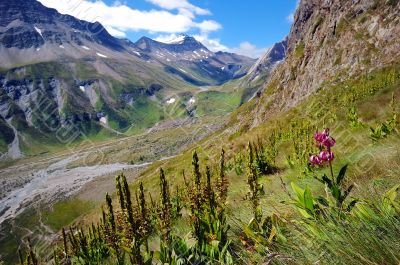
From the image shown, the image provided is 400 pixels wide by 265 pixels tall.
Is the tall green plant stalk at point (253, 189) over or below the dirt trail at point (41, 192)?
over

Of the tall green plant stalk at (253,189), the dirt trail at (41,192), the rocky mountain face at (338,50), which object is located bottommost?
the dirt trail at (41,192)

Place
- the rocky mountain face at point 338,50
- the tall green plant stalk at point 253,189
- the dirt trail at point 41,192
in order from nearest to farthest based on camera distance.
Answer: the tall green plant stalk at point 253,189, the rocky mountain face at point 338,50, the dirt trail at point 41,192

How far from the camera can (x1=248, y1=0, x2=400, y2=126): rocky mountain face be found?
5606 centimetres

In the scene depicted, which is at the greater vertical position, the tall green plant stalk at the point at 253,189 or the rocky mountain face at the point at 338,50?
the rocky mountain face at the point at 338,50

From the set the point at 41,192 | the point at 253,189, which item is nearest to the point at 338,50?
the point at 253,189

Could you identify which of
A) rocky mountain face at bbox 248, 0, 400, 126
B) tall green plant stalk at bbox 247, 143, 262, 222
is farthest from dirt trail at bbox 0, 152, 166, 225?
tall green plant stalk at bbox 247, 143, 262, 222

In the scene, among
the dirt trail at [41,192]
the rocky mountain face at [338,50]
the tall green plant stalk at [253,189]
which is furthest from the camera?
the dirt trail at [41,192]

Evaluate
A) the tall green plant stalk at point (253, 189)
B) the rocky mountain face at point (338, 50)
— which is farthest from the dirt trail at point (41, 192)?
the tall green plant stalk at point (253, 189)

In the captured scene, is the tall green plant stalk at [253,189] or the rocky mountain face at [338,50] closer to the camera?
the tall green plant stalk at [253,189]

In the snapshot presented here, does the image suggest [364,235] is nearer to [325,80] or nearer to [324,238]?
[324,238]

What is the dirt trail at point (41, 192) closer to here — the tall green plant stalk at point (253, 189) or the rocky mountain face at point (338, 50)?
the rocky mountain face at point (338, 50)

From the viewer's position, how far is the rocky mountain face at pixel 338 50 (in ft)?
184

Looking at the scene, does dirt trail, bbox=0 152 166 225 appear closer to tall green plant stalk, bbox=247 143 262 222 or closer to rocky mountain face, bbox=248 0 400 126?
rocky mountain face, bbox=248 0 400 126

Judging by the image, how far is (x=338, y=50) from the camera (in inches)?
2709
